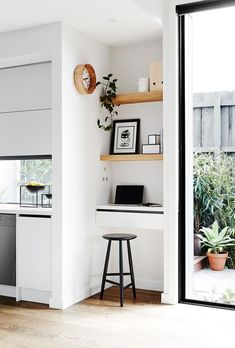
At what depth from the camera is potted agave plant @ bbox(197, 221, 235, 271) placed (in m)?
4.14

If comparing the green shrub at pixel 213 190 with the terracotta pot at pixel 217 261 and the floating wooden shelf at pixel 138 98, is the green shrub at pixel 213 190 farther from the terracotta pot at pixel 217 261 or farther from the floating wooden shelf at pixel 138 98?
the floating wooden shelf at pixel 138 98

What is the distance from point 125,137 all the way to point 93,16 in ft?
4.38

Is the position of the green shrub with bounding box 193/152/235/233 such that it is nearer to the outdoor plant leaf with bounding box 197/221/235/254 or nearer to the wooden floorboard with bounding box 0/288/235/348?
the outdoor plant leaf with bounding box 197/221/235/254

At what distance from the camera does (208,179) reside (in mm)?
4246

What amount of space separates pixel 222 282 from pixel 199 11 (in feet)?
8.18

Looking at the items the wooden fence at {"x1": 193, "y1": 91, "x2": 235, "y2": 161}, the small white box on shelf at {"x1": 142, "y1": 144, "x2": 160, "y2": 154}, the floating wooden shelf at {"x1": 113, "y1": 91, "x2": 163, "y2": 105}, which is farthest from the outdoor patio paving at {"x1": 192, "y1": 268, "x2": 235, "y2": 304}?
the floating wooden shelf at {"x1": 113, "y1": 91, "x2": 163, "y2": 105}

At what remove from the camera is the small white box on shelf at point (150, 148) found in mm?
4484

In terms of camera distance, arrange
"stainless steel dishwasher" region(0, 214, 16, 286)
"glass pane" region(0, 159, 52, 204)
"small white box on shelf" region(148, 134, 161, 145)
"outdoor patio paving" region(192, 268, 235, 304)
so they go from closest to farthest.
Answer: "outdoor patio paving" region(192, 268, 235, 304) → "stainless steel dishwasher" region(0, 214, 16, 286) → "small white box on shelf" region(148, 134, 161, 145) → "glass pane" region(0, 159, 52, 204)

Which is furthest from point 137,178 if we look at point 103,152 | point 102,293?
point 102,293

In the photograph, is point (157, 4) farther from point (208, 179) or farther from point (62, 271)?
point (62, 271)

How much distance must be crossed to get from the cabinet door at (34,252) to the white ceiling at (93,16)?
5.89 ft

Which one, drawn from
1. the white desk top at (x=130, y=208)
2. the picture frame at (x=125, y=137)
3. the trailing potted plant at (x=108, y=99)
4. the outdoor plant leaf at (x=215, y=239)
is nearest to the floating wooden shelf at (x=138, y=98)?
the trailing potted plant at (x=108, y=99)

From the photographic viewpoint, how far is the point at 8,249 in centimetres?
443

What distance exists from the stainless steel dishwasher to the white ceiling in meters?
1.84
